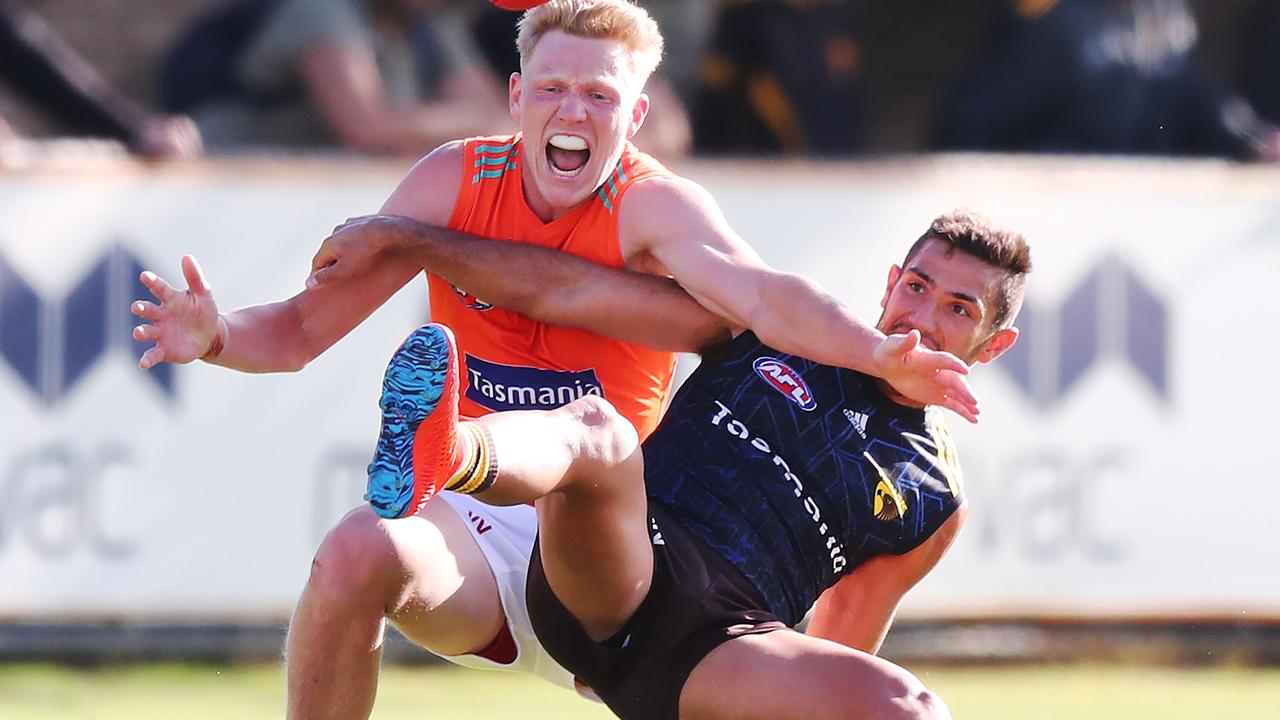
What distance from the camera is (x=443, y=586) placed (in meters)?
4.25

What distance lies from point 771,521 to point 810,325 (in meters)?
0.47

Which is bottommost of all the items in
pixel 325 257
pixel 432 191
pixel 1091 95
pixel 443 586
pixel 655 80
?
pixel 443 586

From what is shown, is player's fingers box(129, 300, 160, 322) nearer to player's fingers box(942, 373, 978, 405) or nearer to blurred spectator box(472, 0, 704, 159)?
player's fingers box(942, 373, 978, 405)

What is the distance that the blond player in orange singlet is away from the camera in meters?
4.12

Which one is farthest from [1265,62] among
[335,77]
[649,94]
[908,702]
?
[908,702]

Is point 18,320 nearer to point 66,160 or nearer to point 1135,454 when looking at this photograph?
point 66,160

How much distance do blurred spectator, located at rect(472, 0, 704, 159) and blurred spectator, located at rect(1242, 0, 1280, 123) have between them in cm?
254

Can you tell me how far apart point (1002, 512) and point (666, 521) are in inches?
127

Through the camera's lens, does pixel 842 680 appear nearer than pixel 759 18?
Yes

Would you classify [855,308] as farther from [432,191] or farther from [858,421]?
[432,191]

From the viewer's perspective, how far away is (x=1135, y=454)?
748 centimetres

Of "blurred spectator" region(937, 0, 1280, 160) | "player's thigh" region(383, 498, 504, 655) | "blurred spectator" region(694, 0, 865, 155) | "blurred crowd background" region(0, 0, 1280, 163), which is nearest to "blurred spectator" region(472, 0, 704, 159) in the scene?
"blurred crowd background" region(0, 0, 1280, 163)

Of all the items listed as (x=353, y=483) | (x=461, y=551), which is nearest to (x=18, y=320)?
(x=353, y=483)

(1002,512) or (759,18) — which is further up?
(759,18)
